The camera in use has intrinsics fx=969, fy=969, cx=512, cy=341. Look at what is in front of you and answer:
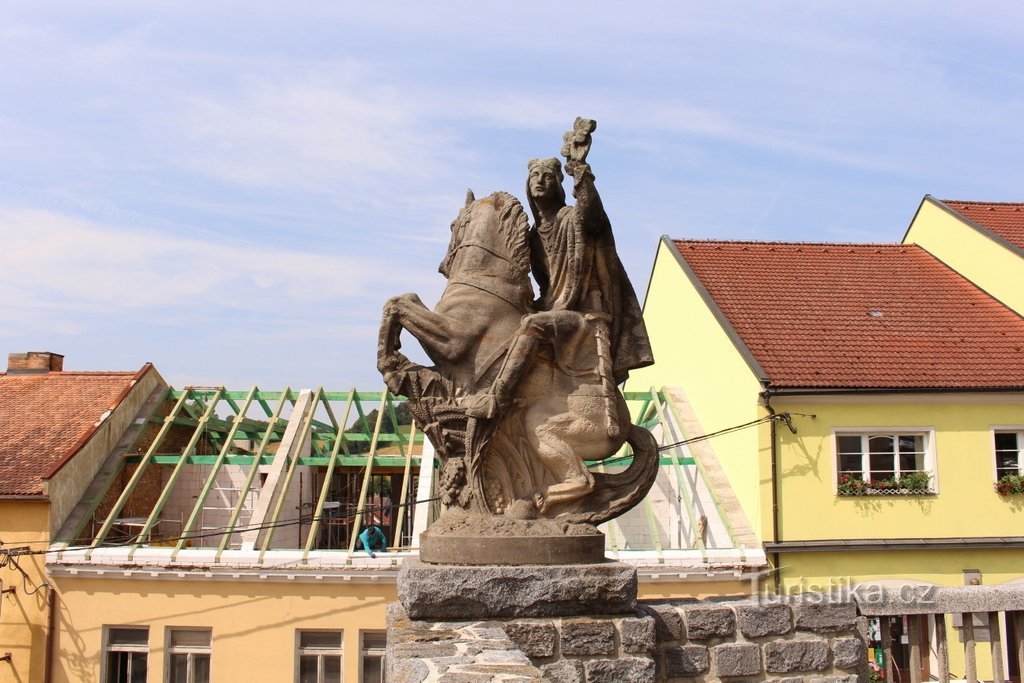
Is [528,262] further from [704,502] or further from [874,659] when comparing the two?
[704,502]

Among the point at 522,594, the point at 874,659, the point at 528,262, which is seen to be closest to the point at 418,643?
the point at 522,594

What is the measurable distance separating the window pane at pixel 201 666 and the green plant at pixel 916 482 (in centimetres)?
1070

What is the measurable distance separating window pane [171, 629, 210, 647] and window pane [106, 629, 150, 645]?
1.34 ft

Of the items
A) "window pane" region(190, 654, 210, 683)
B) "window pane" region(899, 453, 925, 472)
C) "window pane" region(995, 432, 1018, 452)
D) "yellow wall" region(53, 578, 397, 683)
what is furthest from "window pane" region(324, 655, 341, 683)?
"window pane" region(995, 432, 1018, 452)

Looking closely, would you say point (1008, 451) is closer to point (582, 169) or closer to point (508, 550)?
point (582, 169)

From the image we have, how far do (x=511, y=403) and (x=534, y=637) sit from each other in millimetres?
1247

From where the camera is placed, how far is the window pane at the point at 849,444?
15102 mm

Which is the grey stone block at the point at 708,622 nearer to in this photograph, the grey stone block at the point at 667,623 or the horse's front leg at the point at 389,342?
the grey stone block at the point at 667,623

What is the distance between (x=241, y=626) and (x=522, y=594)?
10438 millimetres

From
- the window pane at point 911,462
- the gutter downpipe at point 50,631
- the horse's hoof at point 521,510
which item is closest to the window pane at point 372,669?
the gutter downpipe at point 50,631

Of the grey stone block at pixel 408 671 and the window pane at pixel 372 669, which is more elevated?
the grey stone block at pixel 408 671

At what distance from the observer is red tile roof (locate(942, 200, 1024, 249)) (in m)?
18.7

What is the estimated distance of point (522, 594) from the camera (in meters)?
4.84

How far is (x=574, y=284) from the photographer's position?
5500 millimetres
